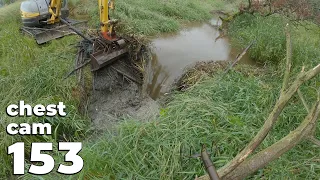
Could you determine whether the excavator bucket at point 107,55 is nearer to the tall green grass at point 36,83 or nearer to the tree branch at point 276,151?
the tall green grass at point 36,83

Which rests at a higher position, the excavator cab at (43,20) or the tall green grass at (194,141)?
the excavator cab at (43,20)

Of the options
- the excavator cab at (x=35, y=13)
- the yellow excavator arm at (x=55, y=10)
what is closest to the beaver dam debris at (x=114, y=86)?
the yellow excavator arm at (x=55, y=10)

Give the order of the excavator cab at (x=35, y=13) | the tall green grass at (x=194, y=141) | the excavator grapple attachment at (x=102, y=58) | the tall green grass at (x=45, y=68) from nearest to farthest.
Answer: the tall green grass at (x=194, y=141) → the tall green grass at (x=45, y=68) → the excavator grapple attachment at (x=102, y=58) → the excavator cab at (x=35, y=13)

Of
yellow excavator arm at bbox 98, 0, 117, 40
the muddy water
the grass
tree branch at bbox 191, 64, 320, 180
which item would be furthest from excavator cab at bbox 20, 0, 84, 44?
tree branch at bbox 191, 64, 320, 180

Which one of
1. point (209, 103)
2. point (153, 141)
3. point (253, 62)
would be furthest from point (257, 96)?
point (253, 62)

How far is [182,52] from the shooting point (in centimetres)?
593

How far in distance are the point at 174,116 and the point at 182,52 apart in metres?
2.55

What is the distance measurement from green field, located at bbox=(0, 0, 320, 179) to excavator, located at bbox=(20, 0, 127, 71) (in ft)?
0.99

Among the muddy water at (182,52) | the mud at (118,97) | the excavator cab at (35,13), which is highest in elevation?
the excavator cab at (35,13)

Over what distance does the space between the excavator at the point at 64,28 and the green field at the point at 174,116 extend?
11.8 inches

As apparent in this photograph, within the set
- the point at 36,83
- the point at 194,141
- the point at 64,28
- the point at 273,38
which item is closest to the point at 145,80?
the point at 36,83

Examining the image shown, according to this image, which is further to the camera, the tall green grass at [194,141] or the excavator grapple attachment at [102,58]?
the excavator grapple attachment at [102,58]

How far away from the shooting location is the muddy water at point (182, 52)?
203 inches

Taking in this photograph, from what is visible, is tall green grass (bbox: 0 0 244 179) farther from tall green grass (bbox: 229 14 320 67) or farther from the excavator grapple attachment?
tall green grass (bbox: 229 14 320 67)
